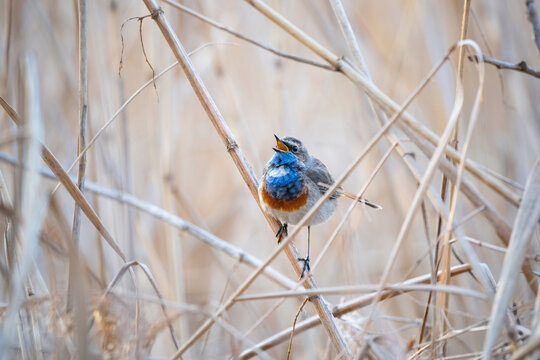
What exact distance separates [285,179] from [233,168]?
6.28ft

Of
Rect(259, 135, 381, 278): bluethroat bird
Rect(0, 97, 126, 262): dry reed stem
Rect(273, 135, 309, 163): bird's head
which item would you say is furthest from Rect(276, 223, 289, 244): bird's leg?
Rect(0, 97, 126, 262): dry reed stem

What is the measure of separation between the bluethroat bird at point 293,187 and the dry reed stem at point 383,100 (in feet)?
2.33

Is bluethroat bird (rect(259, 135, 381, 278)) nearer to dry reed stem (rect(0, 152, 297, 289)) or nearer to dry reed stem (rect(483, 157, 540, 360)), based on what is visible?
dry reed stem (rect(0, 152, 297, 289))

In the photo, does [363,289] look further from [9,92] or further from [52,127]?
[52,127]

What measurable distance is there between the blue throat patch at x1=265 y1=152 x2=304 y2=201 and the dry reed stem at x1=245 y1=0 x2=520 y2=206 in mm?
881

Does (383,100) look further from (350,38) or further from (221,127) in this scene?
(221,127)

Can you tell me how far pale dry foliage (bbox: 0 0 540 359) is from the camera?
1.87 m

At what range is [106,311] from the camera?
5.28 feet

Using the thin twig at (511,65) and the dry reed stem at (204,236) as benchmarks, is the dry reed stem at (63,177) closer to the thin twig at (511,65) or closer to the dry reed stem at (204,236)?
the dry reed stem at (204,236)

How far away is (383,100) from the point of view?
6.51ft

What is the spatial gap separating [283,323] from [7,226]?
2680 millimetres

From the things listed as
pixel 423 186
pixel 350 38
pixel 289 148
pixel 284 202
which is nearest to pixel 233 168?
pixel 289 148

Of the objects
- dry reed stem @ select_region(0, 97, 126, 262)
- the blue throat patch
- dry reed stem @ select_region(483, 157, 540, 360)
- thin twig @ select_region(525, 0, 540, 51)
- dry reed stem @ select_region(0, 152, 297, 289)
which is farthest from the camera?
the blue throat patch

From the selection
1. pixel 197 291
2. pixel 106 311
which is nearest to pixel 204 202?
pixel 197 291
